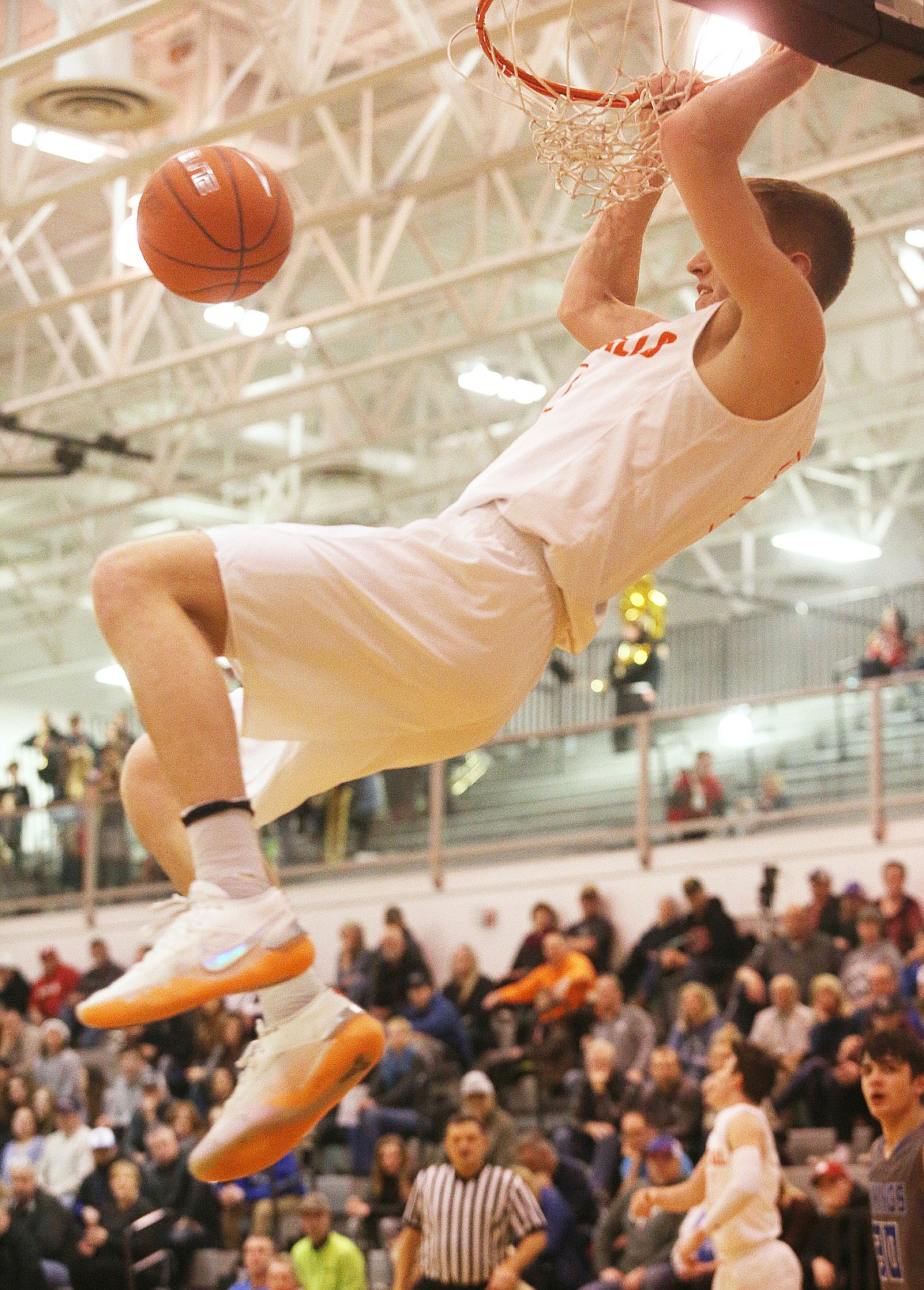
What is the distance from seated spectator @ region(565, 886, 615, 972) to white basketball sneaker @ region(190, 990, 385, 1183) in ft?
34.8

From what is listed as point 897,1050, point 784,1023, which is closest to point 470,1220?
point 784,1023

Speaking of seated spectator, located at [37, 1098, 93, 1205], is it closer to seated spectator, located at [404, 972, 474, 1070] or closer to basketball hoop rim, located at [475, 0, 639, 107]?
seated spectator, located at [404, 972, 474, 1070]

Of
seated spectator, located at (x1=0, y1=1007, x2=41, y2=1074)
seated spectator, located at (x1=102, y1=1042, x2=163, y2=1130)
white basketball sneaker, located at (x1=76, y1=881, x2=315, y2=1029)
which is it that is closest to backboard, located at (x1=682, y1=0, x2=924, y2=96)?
white basketball sneaker, located at (x1=76, y1=881, x2=315, y2=1029)

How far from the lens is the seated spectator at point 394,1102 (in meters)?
12.3

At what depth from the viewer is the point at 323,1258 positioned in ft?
32.7

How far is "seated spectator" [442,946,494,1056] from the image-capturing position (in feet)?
44.4

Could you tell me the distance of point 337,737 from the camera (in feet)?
11.2

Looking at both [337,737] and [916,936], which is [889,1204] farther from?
[916,936]

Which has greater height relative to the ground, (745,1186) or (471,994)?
(471,994)

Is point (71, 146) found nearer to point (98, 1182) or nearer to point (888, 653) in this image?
point (98, 1182)

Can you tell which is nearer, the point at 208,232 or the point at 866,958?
the point at 208,232

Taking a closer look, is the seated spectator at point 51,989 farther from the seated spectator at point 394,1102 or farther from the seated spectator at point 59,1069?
the seated spectator at point 394,1102

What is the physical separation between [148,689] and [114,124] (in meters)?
10.3

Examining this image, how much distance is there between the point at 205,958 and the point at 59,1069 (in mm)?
12514
